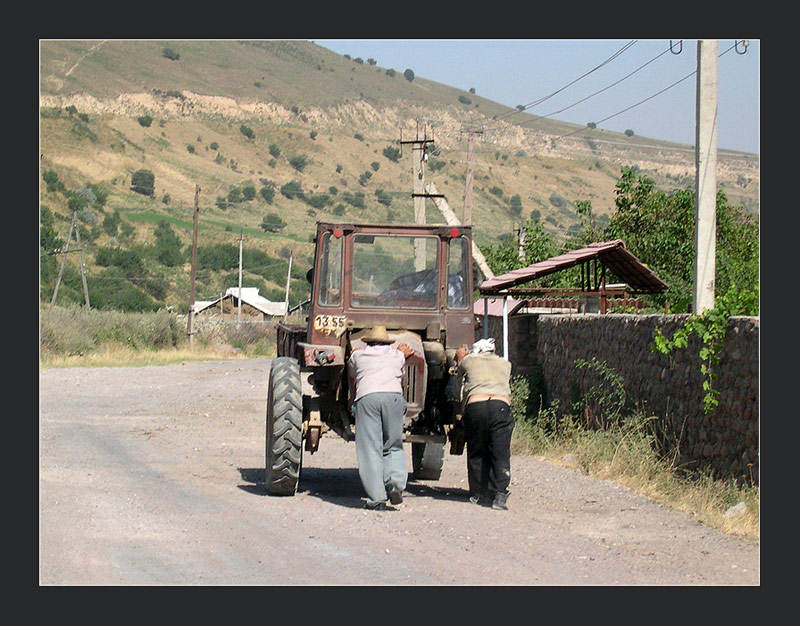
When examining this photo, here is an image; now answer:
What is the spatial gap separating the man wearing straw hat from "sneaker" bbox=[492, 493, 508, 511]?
1.01 m

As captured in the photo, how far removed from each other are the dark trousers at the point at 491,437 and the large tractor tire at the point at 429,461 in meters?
1.46

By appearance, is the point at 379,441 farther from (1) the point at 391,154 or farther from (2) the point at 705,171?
(1) the point at 391,154

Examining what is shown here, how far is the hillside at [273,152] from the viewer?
8662 centimetres

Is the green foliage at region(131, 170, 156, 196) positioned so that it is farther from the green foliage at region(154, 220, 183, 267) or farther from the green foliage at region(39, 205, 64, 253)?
the green foliage at region(39, 205, 64, 253)

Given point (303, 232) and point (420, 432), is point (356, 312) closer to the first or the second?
point (420, 432)

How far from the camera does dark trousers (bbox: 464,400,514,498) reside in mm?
11539

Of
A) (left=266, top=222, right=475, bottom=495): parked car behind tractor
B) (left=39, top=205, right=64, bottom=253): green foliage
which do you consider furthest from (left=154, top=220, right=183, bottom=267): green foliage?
(left=266, top=222, right=475, bottom=495): parked car behind tractor

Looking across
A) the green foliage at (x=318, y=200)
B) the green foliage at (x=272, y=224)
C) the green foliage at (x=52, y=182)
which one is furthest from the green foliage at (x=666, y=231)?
the green foliage at (x=318, y=200)

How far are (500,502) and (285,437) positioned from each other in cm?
235

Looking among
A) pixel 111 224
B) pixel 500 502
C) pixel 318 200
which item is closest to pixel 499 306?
pixel 500 502

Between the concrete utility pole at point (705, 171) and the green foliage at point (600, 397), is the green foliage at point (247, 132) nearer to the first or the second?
the green foliage at point (600, 397)

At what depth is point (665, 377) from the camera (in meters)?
13.7

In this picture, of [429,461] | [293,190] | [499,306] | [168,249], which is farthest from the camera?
[293,190]

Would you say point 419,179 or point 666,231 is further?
point 419,179
